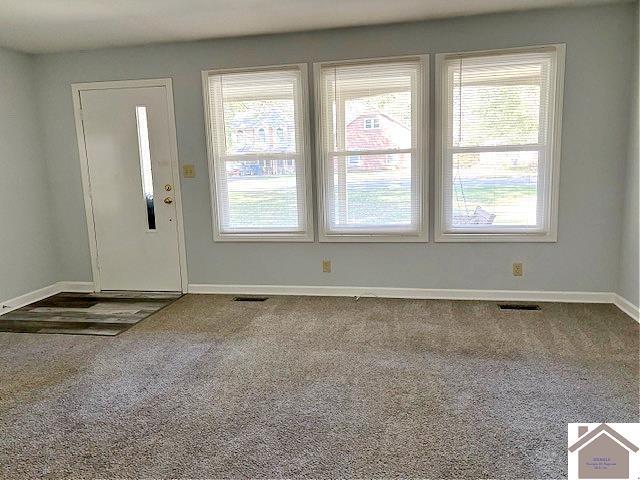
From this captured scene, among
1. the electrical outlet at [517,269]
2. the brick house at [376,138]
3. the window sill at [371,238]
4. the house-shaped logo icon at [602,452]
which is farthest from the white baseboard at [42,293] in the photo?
the house-shaped logo icon at [602,452]

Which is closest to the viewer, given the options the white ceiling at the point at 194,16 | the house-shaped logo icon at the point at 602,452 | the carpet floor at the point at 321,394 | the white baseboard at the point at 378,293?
the house-shaped logo icon at the point at 602,452

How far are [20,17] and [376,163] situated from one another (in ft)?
9.76

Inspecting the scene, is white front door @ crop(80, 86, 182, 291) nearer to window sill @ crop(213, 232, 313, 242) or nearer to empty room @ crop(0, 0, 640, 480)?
empty room @ crop(0, 0, 640, 480)

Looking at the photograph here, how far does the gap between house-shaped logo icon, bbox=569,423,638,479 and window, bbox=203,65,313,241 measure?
267 cm

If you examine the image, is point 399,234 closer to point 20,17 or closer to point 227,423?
point 227,423

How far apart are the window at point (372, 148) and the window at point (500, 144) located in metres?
0.23

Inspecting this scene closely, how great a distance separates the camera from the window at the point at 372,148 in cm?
373

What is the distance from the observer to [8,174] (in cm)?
402

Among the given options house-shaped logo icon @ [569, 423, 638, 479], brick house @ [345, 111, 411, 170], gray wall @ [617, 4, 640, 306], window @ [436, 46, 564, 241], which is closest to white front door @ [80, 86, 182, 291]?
brick house @ [345, 111, 411, 170]

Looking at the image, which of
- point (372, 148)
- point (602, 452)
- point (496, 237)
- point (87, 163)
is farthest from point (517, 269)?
point (87, 163)

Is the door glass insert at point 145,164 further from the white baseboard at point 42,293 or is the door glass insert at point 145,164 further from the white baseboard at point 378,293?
the white baseboard at point 42,293

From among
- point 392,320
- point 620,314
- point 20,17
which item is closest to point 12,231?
point 20,17

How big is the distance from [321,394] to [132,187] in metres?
3.03

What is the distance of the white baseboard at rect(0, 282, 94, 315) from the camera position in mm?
3994
